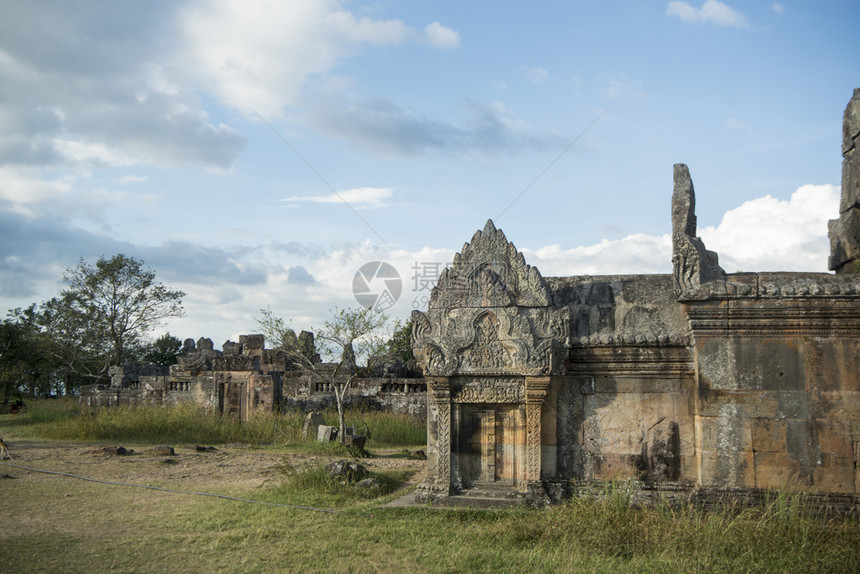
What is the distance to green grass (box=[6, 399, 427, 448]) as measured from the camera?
13.9 m

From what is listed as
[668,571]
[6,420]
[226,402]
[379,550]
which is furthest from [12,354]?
[668,571]

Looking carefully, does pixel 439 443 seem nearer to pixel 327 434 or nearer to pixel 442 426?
pixel 442 426

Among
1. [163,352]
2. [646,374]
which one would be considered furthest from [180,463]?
[163,352]

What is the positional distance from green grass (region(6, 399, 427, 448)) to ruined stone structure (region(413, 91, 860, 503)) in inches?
292

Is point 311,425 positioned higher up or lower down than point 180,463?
higher up

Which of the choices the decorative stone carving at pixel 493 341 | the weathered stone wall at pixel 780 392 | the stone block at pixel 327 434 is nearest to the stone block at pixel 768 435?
the weathered stone wall at pixel 780 392

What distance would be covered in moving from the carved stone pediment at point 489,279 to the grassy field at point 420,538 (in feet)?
6.54

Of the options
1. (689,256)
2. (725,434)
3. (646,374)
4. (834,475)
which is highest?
(689,256)

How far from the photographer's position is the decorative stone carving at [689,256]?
6125 millimetres

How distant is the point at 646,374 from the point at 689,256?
3.94 ft

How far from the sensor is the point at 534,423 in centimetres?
643

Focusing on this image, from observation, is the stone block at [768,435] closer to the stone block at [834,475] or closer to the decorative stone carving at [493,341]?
the stone block at [834,475]

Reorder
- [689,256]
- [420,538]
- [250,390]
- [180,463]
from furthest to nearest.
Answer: [250,390]
[180,463]
[689,256]
[420,538]

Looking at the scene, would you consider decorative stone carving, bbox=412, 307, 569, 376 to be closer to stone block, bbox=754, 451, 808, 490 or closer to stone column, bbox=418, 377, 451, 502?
stone column, bbox=418, 377, 451, 502
